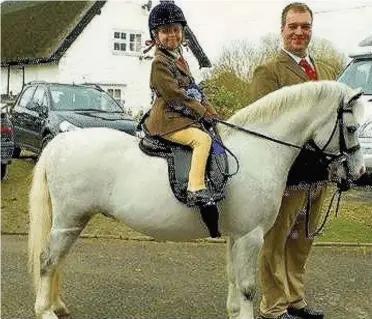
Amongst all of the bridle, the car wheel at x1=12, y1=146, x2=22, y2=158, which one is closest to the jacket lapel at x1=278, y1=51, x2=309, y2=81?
the bridle

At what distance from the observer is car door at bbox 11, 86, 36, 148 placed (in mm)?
11375

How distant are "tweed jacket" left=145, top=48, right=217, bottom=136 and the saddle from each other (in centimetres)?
11

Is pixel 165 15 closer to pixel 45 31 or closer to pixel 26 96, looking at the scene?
pixel 26 96

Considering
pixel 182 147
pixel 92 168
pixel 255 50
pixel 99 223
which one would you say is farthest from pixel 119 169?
pixel 255 50

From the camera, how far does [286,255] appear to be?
446cm

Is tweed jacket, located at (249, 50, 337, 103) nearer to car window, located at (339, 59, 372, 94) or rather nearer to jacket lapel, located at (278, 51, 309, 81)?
jacket lapel, located at (278, 51, 309, 81)

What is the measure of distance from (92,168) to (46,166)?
16.2 inches

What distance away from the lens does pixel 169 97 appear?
3703mm

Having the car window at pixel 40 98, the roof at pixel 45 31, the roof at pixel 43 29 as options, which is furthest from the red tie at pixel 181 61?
the roof at pixel 43 29

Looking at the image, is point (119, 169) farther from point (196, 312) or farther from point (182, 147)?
point (196, 312)

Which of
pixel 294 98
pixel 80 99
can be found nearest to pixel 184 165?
pixel 294 98

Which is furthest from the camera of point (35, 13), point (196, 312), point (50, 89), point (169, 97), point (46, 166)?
point (35, 13)

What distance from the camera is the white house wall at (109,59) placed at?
24734mm

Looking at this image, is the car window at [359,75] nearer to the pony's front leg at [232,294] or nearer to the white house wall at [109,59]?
the pony's front leg at [232,294]
